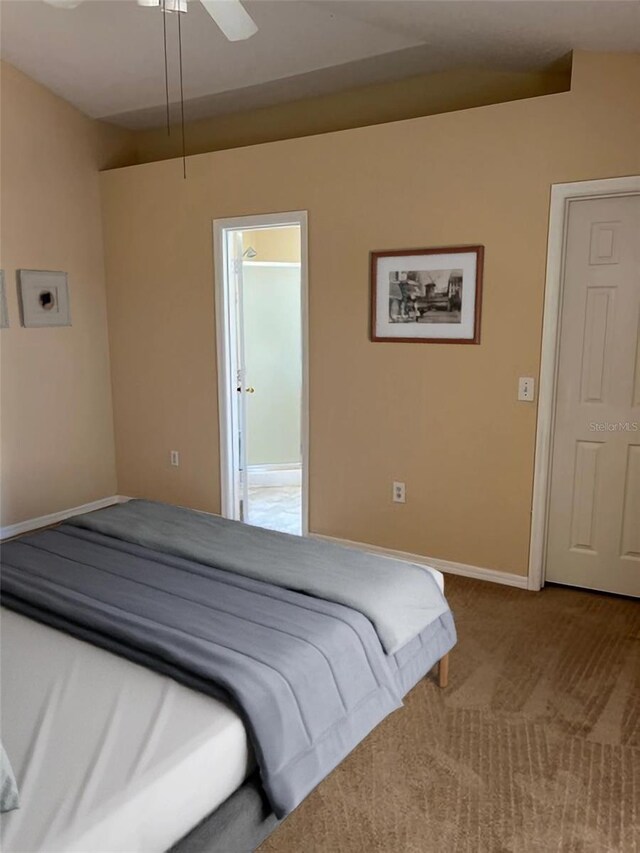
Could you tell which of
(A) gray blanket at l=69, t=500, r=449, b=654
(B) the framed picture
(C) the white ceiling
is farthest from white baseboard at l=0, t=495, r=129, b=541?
(C) the white ceiling

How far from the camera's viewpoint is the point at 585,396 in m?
3.10

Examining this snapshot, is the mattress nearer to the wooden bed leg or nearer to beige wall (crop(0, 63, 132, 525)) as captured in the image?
the wooden bed leg

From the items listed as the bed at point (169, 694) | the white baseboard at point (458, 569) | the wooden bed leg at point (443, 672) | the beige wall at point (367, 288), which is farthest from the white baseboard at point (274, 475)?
the wooden bed leg at point (443, 672)

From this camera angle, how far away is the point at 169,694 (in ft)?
5.25

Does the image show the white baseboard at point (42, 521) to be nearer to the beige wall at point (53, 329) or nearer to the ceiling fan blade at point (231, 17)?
the beige wall at point (53, 329)

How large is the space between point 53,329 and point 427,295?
98.1 inches

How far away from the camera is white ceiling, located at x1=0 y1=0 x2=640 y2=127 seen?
2.62 meters

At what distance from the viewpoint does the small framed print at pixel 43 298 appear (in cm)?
399

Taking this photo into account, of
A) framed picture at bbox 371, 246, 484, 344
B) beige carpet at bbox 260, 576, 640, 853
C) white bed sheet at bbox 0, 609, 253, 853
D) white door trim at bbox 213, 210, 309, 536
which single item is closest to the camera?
white bed sheet at bbox 0, 609, 253, 853

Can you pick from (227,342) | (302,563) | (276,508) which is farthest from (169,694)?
(276,508)

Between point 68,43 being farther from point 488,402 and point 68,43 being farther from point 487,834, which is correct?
point 487,834

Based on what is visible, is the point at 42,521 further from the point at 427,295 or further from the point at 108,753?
the point at 108,753

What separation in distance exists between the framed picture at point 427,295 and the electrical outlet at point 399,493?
822mm

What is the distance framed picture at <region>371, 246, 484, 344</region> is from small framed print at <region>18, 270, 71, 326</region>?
7.03ft
